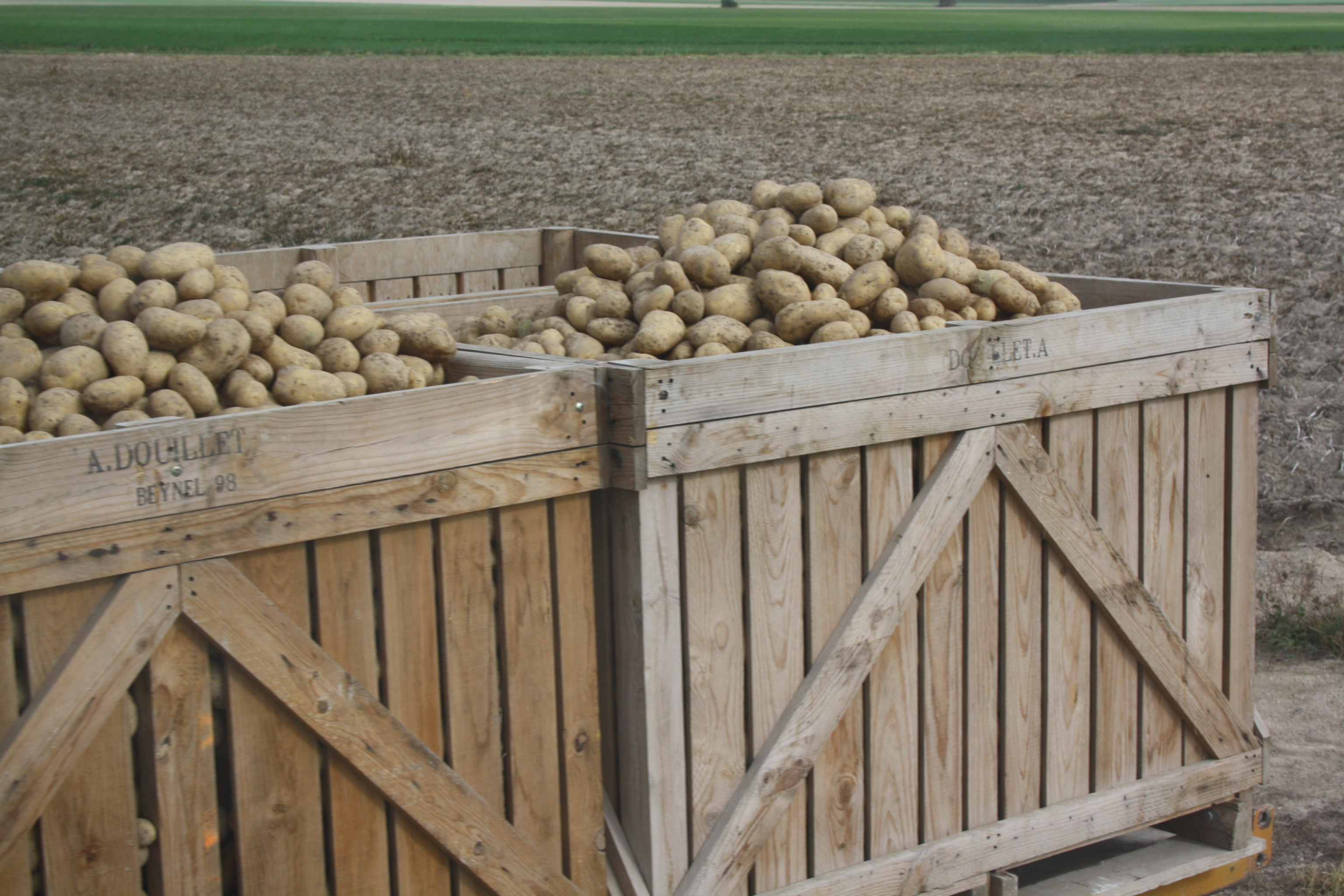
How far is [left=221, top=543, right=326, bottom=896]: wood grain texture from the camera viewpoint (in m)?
2.43

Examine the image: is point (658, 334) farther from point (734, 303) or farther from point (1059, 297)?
point (1059, 297)

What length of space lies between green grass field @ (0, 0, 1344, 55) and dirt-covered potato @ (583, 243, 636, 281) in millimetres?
20646

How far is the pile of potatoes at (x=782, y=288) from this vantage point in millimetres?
3400

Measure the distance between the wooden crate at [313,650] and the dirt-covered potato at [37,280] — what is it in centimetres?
106

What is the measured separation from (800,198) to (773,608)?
4.77 ft

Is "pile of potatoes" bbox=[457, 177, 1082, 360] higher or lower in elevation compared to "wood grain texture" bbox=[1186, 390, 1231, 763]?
higher

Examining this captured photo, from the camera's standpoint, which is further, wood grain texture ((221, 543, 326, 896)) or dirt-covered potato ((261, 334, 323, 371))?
dirt-covered potato ((261, 334, 323, 371))

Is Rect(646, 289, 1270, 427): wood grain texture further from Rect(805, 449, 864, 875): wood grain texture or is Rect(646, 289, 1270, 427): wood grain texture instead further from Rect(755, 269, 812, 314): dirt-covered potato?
Rect(755, 269, 812, 314): dirt-covered potato

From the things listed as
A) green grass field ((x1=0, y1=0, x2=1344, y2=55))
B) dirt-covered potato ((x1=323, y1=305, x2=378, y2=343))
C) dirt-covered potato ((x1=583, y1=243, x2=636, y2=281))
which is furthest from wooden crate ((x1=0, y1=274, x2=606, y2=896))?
green grass field ((x1=0, y1=0, x2=1344, y2=55))

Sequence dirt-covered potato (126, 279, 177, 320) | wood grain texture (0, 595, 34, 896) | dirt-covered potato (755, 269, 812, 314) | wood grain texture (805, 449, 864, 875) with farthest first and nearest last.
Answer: dirt-covered potato (755, 269, 812, 314) < dirt-covered potato (126, 279, 177, 320) < wood grain texture (805, 449, 864, 875) < wood grain texture (0, 595, 34, 896)

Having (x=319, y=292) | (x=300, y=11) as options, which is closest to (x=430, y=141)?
(x=300, y=11)

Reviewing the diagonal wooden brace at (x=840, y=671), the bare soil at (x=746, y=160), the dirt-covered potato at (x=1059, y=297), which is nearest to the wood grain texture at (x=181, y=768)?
the diagonal wooden brace at (x=840, y=671)

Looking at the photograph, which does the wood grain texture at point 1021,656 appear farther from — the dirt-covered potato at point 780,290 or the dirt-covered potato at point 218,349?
the dirt-covered potato at point 218,349

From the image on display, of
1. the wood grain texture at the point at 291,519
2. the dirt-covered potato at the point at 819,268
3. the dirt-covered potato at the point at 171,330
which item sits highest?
the dirt-covered potato at the point at 819,268
